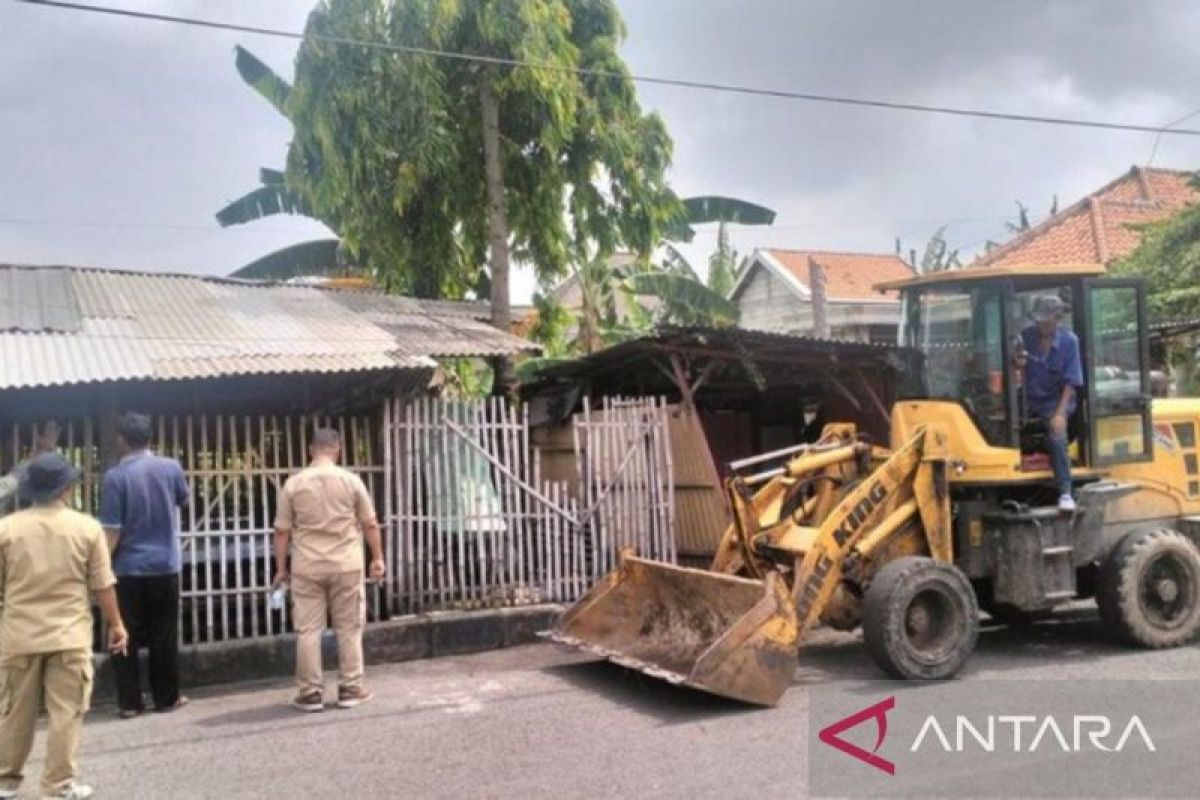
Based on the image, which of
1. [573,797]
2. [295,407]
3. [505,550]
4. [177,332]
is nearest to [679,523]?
[505,550]

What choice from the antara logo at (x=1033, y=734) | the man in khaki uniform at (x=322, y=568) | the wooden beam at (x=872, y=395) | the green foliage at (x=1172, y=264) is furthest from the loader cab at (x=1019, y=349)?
the green foliage at (x=1172, y=264)

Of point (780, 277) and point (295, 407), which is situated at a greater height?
point (780, 277)

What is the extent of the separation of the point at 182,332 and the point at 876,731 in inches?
230

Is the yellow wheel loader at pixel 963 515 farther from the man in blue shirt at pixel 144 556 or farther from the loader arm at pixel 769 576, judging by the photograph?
the man in blue shirt at pixel 144 556

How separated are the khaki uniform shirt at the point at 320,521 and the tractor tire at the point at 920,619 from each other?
3385 mm

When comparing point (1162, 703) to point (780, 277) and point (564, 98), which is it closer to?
point (564, 98)

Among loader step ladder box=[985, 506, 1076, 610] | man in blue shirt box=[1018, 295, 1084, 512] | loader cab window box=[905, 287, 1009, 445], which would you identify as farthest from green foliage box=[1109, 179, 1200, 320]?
loader step ladder box=[985, 506, 1076, 610]

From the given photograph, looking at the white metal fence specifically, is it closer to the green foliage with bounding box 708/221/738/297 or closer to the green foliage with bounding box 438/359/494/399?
the green foliage with bounding box 438/359/494/399

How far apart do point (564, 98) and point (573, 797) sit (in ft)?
26.5

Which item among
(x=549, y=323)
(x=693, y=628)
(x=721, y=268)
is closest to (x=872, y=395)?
(x=693, y=628)

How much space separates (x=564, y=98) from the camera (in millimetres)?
11055

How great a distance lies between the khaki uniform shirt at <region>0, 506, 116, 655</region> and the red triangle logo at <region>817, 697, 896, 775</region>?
387cm

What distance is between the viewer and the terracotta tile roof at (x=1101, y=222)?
20.4 metres

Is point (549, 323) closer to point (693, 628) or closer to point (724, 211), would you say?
point (724, 211)
